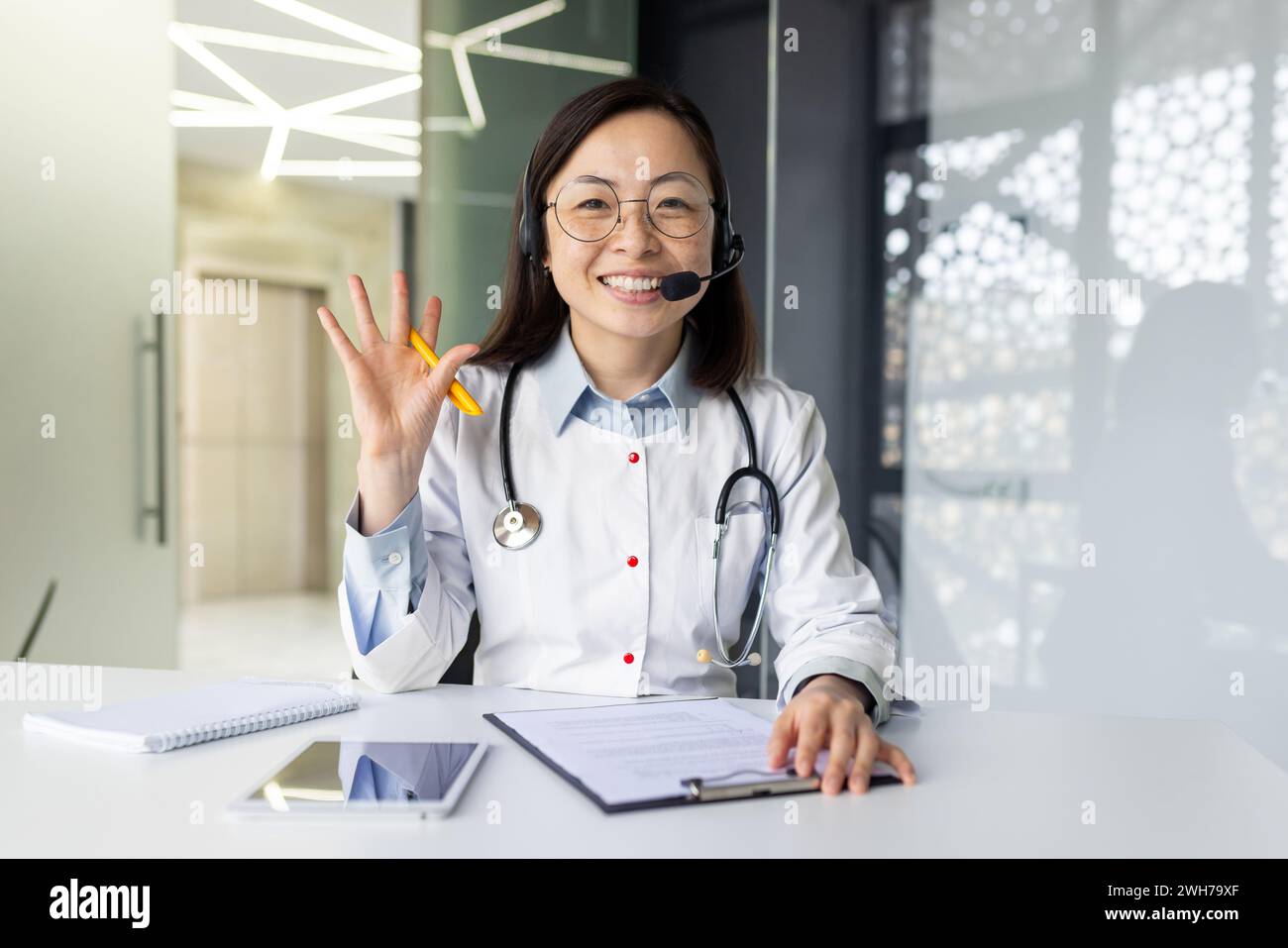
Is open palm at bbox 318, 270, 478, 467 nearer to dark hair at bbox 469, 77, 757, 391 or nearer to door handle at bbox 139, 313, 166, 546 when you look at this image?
dark hair at bbox 469, 77, 757, 391

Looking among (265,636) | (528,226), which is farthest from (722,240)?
(265,636)

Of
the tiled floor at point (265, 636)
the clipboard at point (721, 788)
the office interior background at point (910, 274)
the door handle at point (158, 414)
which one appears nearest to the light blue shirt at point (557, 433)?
the clipboard at point (721, 788)

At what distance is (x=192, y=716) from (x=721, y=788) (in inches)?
21.3

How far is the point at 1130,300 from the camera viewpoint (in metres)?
2.59

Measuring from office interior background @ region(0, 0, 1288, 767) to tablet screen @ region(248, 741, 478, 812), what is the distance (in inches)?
81.2

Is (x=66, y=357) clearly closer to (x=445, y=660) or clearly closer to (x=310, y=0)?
(x=310, y=0)

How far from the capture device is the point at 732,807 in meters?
0.78

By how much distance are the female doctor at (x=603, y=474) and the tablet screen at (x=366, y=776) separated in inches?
13.2

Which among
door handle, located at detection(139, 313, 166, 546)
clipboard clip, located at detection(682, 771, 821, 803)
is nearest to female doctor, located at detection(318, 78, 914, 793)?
clipboard clip, located at detection(682, 771, 821, 803)

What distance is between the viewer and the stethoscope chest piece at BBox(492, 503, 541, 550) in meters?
1.34

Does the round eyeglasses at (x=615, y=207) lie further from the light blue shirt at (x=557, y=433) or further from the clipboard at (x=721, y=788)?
the clipboard at (x=721, y=788)

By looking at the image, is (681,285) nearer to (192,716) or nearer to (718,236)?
(718,236)
